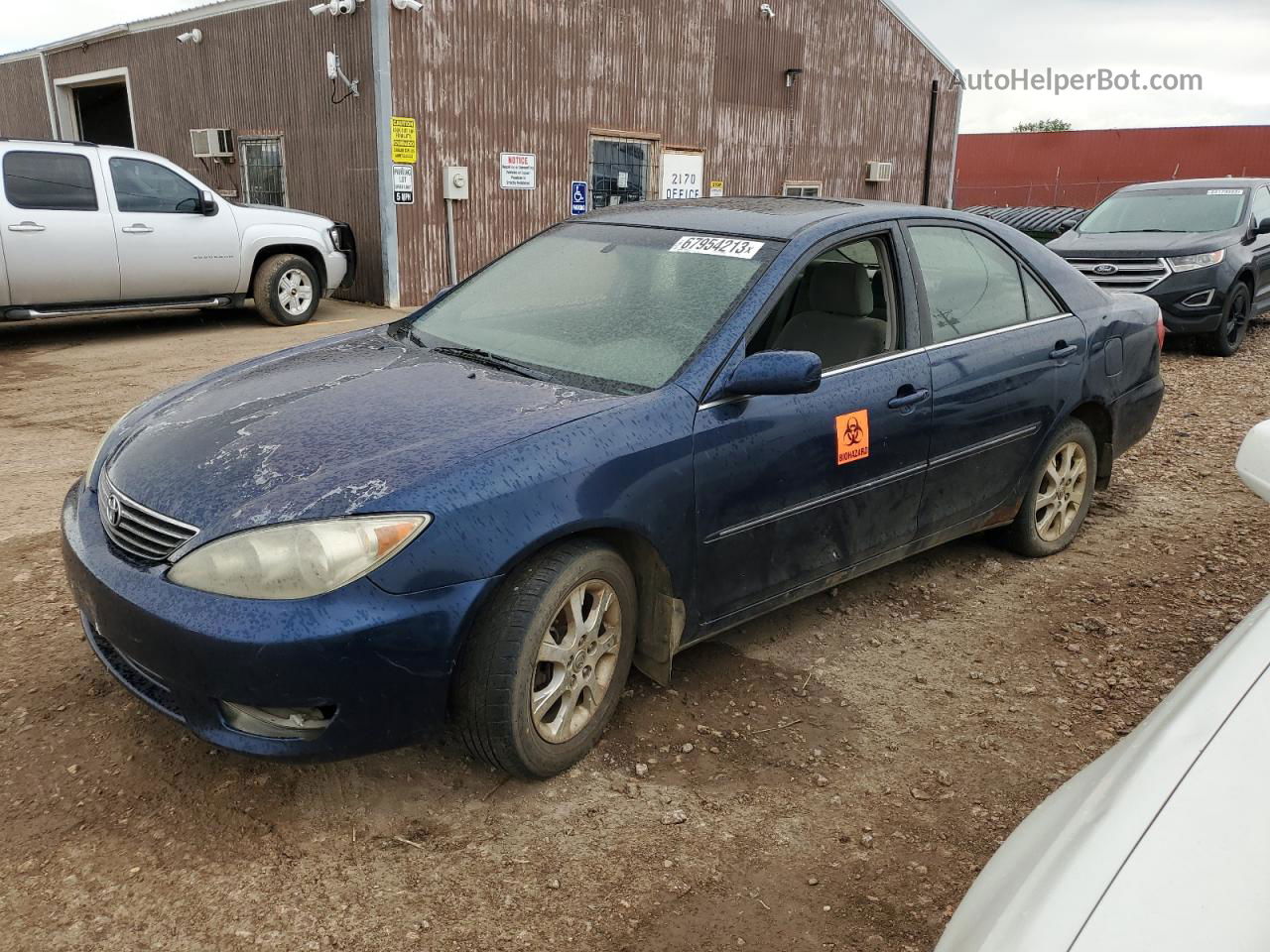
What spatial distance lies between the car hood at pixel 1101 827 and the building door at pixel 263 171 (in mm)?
13774

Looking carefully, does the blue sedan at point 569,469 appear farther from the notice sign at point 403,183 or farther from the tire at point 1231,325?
the notice sign at point 403,183

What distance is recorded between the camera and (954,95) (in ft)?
68.4

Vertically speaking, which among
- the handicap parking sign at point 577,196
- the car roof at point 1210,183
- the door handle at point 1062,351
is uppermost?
the car roof at point 1210,183

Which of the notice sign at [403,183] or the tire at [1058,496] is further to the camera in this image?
the notice sign at [403,183]

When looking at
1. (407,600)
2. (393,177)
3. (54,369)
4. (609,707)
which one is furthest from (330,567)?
(393,177)

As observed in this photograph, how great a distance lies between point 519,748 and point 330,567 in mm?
720

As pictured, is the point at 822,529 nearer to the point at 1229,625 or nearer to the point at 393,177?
the point at 1229,625

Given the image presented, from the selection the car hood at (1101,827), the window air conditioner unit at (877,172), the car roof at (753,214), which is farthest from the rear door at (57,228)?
the window air conditioner unit at (877,172)

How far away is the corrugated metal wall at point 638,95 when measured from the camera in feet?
41.0

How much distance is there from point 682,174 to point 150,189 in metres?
8.44

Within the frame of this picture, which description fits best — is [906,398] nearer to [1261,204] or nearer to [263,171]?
[1261,204]

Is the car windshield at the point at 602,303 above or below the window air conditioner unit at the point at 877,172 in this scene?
below

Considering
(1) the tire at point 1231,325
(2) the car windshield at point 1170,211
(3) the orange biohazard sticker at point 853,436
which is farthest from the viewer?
(2) the car windshield at point 1170,211

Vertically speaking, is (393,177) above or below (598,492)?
above
